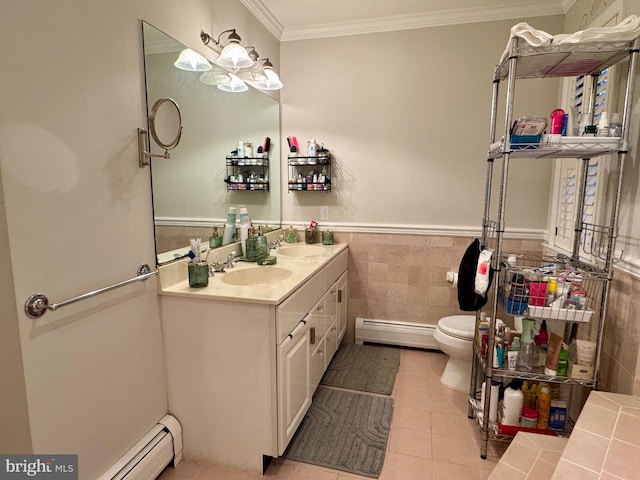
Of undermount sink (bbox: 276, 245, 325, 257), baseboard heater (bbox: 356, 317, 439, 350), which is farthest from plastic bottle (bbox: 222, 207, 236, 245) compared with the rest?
baseboard heater (bbox: 356, 317, 439, 350)

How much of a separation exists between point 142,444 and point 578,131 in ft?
7.78

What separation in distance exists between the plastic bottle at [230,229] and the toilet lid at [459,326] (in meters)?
1.51

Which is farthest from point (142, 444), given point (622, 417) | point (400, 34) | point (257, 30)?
point (400, 34)

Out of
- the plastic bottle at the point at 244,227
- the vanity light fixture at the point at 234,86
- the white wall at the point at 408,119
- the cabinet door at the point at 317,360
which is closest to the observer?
the cabinet door at the point at 317,360

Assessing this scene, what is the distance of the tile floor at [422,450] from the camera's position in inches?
65.7

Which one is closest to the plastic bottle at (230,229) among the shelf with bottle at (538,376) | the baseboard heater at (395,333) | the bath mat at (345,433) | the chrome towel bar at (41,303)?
the chrome towel bar at (41,303)

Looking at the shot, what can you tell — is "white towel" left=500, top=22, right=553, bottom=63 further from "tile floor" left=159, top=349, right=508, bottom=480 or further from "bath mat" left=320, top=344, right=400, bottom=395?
"bath mat" left=320, top=344, right=400, bottom=395

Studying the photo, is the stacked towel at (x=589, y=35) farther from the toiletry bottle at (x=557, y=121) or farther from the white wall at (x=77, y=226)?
the white wall at (x=77, y=226)

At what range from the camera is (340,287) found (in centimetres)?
275

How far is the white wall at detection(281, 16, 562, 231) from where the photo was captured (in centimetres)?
262

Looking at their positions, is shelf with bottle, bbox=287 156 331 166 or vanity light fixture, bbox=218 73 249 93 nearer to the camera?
vanity light fixture, bbox=218 73 249 93

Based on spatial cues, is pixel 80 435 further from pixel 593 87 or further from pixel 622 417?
pixel 593 87

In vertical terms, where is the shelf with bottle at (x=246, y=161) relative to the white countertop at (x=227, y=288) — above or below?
above

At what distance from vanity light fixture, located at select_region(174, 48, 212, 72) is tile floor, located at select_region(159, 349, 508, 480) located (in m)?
1.95
